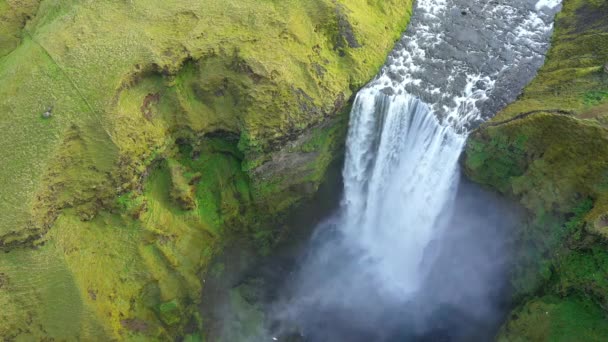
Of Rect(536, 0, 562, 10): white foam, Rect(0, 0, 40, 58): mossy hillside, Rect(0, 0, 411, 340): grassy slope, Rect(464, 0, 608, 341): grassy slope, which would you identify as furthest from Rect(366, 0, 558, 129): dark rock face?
Rect(0, 0, 40, 58): mossy hillside

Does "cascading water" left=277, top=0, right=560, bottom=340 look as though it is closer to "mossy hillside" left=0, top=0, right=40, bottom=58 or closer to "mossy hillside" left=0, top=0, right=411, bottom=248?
"mossy hillside" left=0, top=0, right=411, bottom=248

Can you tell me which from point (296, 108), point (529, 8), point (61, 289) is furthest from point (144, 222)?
point (529, 8)

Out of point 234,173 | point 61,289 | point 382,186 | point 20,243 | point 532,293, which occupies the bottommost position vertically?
point 61,289

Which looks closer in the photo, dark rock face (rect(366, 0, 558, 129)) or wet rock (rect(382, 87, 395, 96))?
dark rock face (rect(366, 0, 558, 129))

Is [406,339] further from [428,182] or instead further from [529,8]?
[529,8]

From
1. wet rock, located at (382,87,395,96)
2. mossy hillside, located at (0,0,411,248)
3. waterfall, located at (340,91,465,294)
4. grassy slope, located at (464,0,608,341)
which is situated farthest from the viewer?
wet rock, located at (382,87,395,96)

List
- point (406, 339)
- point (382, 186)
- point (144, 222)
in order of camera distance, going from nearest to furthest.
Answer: point (144, 222) < point (406, 339) < point (382, 186)
